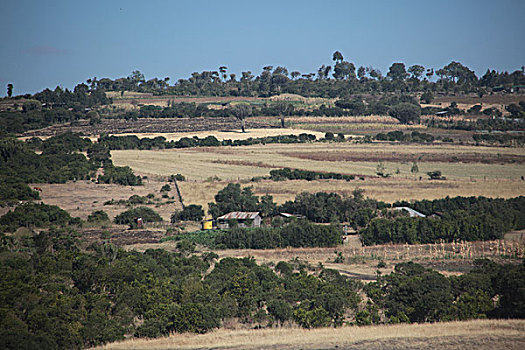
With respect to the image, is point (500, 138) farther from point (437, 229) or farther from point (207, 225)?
point (207, 225)

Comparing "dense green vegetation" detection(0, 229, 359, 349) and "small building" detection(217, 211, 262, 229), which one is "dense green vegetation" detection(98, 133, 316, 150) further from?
"dense green vegetation" detection(0, 229, 359, 349)

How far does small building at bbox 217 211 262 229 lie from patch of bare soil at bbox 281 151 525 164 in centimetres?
3844

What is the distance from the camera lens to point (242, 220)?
150 feet

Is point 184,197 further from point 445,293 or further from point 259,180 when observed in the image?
point 445,293

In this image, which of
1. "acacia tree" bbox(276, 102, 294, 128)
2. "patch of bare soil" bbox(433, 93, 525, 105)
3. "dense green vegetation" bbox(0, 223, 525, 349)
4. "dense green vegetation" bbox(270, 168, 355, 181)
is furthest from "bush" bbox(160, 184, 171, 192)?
"patch of bare soil" bbox(433, 93, 525, 105)

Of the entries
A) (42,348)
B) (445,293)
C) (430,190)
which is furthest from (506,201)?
(42,348)

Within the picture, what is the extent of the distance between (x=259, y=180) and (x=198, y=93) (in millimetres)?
118932

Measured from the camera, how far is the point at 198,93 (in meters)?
182

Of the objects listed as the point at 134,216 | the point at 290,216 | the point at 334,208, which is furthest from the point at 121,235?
the point at 334,208

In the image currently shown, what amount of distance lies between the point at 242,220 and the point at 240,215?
124 centimetres

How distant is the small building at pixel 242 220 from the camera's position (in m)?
45.4

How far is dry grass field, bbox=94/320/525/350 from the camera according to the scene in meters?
20.6

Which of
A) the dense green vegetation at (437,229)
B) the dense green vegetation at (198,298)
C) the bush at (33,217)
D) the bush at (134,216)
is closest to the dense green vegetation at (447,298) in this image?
the dense green vegetation at (198,298)

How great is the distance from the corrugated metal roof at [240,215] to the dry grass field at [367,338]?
22.5 m
